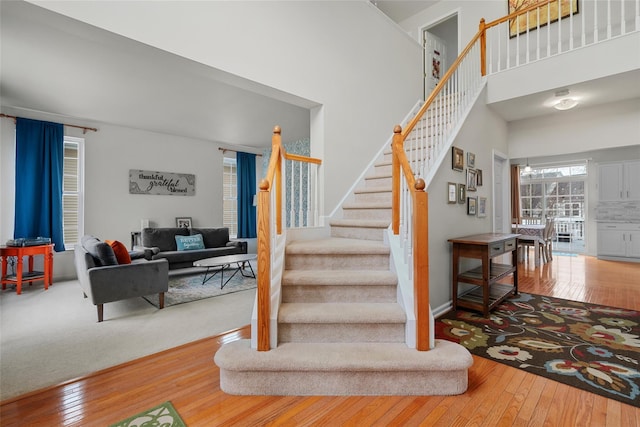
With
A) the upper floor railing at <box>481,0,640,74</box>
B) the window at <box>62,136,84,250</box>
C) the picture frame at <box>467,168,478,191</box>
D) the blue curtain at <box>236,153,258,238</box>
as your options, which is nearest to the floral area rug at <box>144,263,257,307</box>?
the window at <box>62,136,84,250</box>

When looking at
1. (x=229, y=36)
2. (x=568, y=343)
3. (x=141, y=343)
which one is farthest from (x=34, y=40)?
(x=568, y=343)

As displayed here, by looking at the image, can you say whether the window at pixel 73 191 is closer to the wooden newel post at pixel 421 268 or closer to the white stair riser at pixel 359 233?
the white stair riser at pixel 359 233

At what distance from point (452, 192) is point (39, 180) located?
6.41 m

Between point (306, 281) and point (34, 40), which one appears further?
point (34, 40)

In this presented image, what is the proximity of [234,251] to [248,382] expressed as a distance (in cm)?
445

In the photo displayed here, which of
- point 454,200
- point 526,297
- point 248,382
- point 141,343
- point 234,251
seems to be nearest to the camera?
point 248,382

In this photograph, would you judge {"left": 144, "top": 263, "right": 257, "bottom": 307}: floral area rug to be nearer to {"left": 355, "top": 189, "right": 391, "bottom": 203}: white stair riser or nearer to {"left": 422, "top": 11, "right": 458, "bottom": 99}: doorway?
{"left": 355, "top": 189, "right": 391, "bottom": 203}: white stair riser

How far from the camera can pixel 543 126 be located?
5.48 metres

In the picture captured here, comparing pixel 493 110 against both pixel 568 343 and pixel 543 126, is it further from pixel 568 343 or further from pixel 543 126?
pixel 568 343

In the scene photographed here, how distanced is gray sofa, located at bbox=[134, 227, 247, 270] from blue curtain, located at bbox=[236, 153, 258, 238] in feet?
4.35

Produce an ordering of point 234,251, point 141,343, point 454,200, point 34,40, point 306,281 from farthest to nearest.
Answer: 1. point 234,251
2. point 454,200
3. point 34,40
4. point 141,343
5. point 306,281

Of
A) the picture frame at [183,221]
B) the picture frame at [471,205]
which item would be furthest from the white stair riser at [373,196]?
the picture frame at [183,221]

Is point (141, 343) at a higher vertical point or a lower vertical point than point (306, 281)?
lower

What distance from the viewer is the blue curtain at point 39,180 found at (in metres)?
4.70
